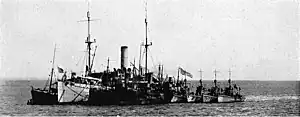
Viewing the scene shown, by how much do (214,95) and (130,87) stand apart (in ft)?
46.6

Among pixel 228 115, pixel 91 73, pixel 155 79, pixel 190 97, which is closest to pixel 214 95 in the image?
pixel 190 97

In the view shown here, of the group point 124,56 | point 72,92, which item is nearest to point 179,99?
point 124,56

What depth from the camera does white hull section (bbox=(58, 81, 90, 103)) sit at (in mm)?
53469

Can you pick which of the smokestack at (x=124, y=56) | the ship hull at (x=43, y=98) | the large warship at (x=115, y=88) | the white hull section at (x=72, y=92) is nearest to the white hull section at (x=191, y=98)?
the large warship at (x=115, y=88)

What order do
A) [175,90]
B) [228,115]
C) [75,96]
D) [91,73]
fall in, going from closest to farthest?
1. [228,115]
2. [75,96]
3. [91,73]
4. [175,90]

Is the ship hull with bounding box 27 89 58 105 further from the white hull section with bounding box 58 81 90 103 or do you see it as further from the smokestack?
the smokestack

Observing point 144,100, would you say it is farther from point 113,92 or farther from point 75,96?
point 75,96

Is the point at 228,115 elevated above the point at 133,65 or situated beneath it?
situated beneath

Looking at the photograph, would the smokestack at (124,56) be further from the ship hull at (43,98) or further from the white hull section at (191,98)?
the white hull section at (191,98)

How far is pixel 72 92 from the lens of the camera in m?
54.5

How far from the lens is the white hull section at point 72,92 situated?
53.5 m

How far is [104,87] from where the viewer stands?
183 ft

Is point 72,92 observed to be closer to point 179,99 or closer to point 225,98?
point 179,99

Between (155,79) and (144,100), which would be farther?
(155,79)
